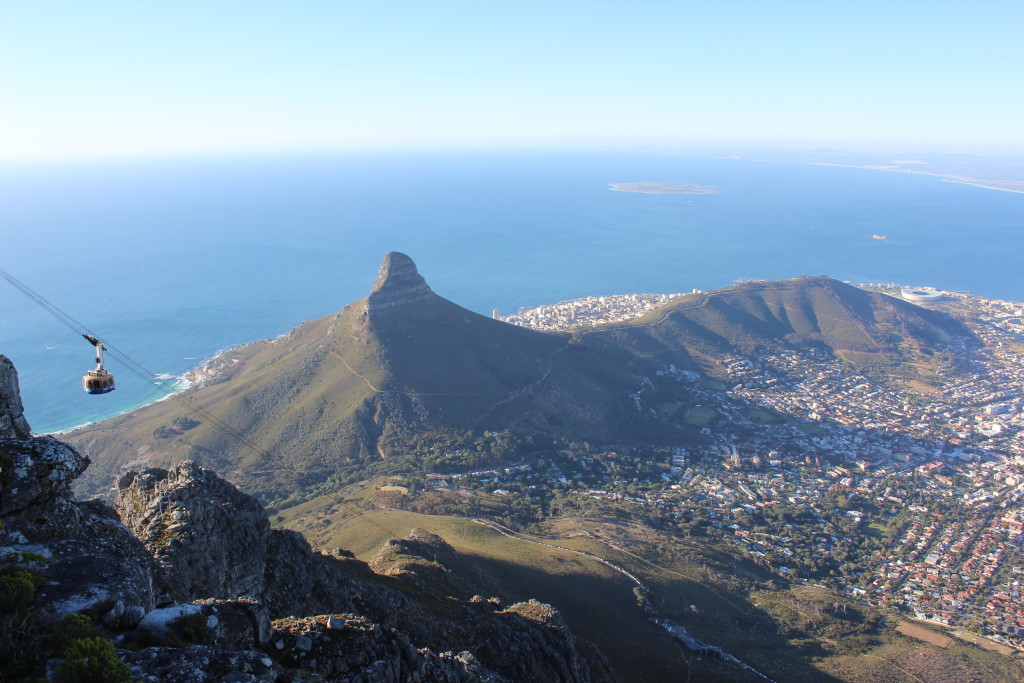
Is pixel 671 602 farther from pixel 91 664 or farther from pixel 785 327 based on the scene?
pixel 785 327

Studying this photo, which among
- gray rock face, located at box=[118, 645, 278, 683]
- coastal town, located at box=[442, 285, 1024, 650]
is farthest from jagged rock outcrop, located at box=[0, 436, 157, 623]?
coastal town, located at box=[442, 285, 1024, 650]

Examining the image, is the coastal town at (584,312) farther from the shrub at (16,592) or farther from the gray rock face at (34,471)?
the shrub at (16,592)

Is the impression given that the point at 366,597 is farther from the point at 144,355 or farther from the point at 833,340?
the point at 833,340

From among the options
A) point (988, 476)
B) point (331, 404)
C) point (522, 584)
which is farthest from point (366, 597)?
point (988, 476)

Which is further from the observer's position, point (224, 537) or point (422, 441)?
point (422, 441)

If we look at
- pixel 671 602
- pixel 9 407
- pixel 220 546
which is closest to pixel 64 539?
pixel 9 407

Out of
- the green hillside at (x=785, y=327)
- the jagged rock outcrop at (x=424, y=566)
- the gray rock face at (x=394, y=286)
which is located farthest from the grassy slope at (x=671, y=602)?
the green hillside at (x=785, y=327)

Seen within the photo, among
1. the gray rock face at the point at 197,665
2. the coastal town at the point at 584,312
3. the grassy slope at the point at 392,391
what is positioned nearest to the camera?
the gray rock face at the point at 197,665
